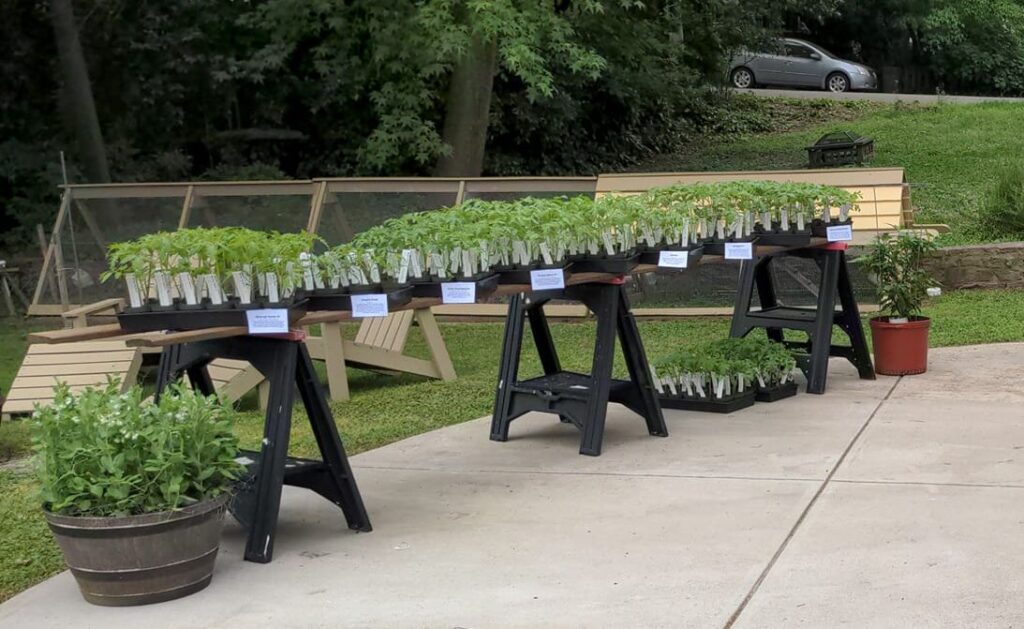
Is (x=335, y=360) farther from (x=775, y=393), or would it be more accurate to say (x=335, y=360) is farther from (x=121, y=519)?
(x=121, y=519)

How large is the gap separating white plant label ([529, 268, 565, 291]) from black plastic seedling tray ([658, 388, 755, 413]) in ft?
6.54

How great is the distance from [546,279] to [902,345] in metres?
3.68

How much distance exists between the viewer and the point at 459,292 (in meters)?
5.83

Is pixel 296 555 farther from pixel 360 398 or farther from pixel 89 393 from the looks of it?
pixel 360 398

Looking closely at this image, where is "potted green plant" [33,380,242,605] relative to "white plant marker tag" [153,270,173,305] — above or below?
below

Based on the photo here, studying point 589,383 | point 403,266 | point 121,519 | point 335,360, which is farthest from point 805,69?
point 121,519

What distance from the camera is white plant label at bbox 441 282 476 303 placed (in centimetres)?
582

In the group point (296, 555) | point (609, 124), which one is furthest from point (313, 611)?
point (609, 124)

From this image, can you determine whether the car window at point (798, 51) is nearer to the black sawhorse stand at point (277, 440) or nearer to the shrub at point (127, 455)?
the black sawhorse stand at point (277, 440)

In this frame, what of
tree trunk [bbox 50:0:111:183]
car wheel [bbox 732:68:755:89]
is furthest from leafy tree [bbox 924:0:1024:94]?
tree trunk [bbox 50:0:111:183]

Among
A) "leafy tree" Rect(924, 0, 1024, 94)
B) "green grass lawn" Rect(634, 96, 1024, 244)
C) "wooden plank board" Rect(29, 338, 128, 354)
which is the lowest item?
"wooden plank board" Rect(29, 338, 128, 354)

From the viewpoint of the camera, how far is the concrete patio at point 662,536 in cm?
455

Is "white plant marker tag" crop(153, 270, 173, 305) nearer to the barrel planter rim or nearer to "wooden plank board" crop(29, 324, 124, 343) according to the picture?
"wooden plank board" crop(29, 324, 124, 343)

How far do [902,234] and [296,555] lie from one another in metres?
5.52
